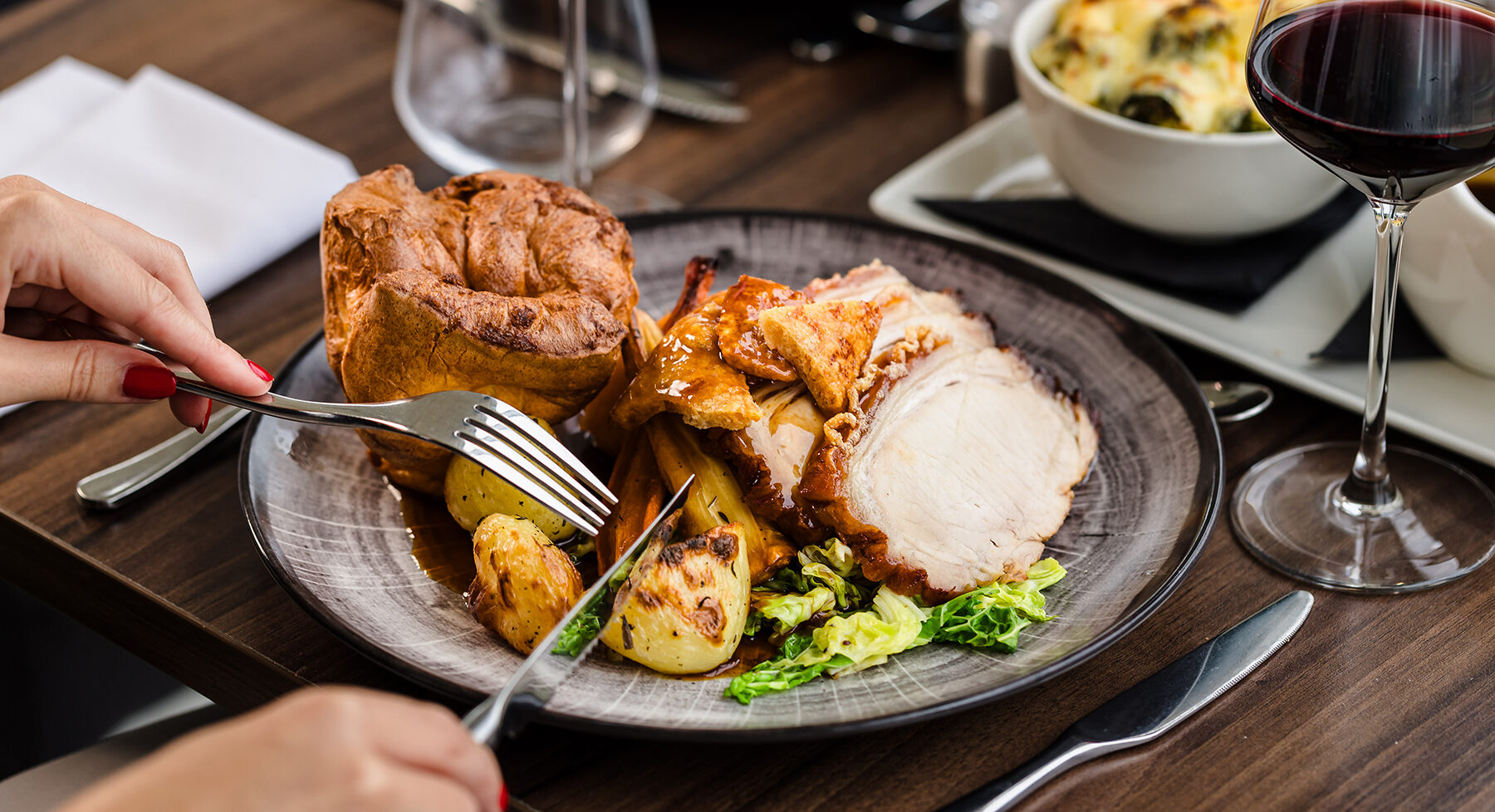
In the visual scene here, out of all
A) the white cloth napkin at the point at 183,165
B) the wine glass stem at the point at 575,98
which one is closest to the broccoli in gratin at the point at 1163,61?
the wine glass stem at the point at 575,98

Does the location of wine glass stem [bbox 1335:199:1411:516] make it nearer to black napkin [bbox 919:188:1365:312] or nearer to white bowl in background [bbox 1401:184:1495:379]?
white bowl in background [bbox 1401:184:1495:379]

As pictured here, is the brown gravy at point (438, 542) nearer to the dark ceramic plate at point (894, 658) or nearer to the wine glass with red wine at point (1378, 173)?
the dark ceramic plate at point (894, 658)

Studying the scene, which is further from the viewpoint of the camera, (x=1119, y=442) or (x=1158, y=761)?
(x=1119, y=442)

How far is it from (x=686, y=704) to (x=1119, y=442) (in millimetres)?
769

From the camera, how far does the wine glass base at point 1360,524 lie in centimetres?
158

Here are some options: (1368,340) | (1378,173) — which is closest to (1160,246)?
(1368,340)

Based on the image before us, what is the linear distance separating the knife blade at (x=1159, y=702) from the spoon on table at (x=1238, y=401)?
0.37m

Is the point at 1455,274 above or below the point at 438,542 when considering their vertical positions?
above

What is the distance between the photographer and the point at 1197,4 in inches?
80.8

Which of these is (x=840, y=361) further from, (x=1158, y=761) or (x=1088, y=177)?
(x=1088, y=177)

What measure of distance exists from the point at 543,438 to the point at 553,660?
27 cm

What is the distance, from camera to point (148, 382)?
139 cm

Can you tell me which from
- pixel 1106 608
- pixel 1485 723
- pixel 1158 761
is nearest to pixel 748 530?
pixel 1106 608

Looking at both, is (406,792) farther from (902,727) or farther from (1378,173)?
(1378,173)
